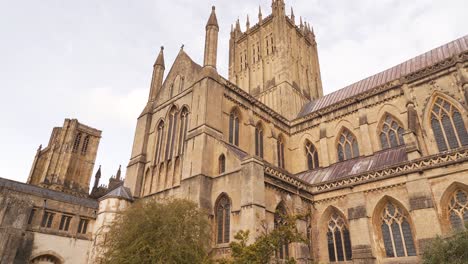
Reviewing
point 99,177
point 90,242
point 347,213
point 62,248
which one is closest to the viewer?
point 347,213

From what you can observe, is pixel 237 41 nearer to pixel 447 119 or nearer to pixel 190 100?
pixel 190 100

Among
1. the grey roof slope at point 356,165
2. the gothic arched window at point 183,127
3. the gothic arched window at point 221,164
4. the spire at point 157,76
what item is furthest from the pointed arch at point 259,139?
the spire at point 157,76

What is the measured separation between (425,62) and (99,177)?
2147 inches

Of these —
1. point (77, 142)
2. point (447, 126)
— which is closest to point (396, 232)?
point (447, 126)

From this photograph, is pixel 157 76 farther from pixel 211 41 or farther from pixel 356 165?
pixel 356 165

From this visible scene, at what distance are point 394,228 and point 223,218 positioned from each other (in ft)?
31.2

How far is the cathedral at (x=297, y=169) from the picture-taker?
16.2 meters

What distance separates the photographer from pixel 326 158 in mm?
25156

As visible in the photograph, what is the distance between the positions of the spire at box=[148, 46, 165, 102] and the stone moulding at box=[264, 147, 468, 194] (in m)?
14.8

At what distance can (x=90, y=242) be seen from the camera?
77.8 ft

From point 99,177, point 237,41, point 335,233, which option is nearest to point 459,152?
point 335,233

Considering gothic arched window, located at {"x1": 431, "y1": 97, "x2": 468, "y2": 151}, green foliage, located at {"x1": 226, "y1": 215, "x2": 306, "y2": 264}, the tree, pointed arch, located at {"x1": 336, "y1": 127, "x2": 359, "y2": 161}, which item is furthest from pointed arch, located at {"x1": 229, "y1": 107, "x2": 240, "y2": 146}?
gothic arched window, located at {"x1": 431, "y1": 97, "x2": 468, "y2": 151}

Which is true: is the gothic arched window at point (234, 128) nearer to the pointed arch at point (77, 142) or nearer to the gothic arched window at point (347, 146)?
the gothic arched window at point (347, 146)

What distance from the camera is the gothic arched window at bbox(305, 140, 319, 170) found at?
26.4 meters
